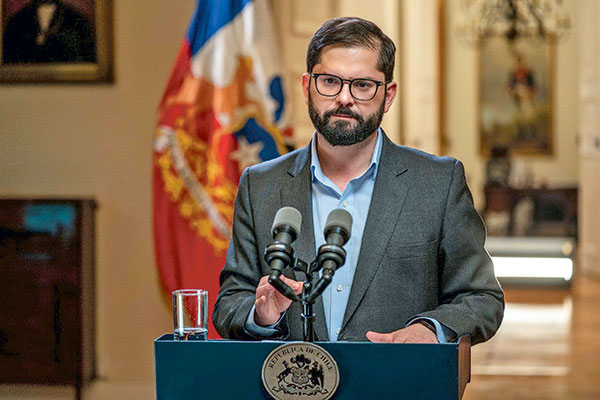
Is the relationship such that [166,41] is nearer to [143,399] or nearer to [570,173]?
[143,399]

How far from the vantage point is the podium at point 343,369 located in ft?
4.93

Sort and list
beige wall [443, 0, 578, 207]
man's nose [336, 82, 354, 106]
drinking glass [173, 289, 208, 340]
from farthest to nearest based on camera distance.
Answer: beige wall [443, 0, 578, 207], man's nose [336, 82, 354, 106], drinking glass [173, 289, 208, 340]

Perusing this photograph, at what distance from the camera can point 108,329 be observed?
4633 millimetres

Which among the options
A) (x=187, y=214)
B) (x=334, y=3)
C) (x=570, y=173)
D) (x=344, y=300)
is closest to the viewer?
(x=344, y=300)

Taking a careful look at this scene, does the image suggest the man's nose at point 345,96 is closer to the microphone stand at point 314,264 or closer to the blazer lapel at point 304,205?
the blazer lapel at point 304,205

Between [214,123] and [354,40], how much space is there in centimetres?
245

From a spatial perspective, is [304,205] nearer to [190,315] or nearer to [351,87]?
[351,87]

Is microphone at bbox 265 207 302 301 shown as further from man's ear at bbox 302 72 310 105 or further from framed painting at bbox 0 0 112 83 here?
framed painting at bbox 0 0 112 83

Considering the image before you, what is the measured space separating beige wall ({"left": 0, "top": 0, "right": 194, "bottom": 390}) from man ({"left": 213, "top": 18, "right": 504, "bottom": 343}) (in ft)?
8.30

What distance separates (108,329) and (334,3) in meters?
2.04

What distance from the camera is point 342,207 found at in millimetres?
2025

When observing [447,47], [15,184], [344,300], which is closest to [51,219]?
[15,184]

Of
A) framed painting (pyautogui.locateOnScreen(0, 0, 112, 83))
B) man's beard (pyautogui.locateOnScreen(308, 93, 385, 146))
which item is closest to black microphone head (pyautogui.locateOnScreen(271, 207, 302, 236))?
man's beard (pyautogui.locateOnScreen(308, 93, 385, 146))

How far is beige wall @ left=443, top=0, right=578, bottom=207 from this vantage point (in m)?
13.2
